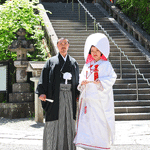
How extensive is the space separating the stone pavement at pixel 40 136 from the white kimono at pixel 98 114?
130 centimetres

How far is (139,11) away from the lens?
14.8 meters

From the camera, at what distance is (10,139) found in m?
6.04

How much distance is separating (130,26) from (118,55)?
2.99 m

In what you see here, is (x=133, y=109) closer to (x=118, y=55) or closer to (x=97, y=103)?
(x=118, y=55)

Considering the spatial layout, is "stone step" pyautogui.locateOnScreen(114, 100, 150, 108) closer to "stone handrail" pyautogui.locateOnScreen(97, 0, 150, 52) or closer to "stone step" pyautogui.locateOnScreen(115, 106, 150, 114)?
"stone step" pyautogui.locateOnScreen(115, 106, 150, 114)

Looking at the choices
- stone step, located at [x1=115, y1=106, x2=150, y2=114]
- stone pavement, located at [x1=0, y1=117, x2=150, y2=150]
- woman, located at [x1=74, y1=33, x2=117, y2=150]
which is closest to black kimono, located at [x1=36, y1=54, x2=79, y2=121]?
woman, located at [x1=74, y1=33, x2=117, y2=150]

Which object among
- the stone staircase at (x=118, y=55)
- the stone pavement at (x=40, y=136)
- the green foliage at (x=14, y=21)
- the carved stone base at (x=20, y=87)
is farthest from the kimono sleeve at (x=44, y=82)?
the green foliage at (x=14, y=21)

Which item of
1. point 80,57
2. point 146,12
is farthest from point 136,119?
point 146,12

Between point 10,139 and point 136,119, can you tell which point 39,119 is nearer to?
point 10,139

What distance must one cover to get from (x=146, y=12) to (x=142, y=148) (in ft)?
34.7

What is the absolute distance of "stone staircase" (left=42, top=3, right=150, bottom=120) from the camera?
869 centimetres

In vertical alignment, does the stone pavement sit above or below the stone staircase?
below

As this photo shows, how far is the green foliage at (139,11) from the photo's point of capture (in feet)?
43.9

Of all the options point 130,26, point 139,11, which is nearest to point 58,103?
point 130,26
